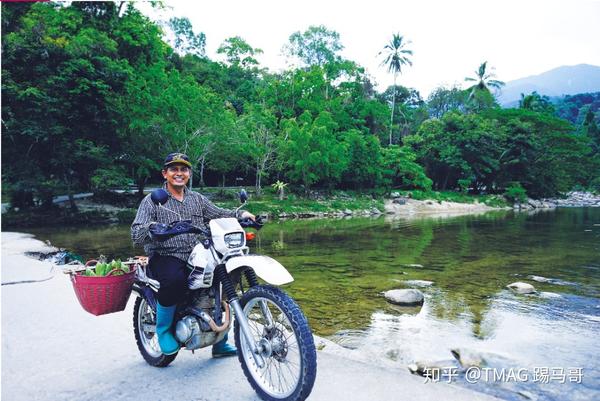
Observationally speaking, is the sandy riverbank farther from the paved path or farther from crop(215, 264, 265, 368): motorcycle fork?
crop(215, 264, 265, 368): motorcycle fork

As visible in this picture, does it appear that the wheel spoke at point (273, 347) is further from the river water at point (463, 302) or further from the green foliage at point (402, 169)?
the green foliage at point (402, 169)

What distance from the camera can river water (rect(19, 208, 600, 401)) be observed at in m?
4.59

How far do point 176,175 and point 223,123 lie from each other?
2217 cm

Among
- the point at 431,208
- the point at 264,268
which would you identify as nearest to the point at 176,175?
the point at 264,268

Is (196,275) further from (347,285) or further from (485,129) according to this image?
(485,129)

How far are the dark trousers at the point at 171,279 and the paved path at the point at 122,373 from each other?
26.1 inches

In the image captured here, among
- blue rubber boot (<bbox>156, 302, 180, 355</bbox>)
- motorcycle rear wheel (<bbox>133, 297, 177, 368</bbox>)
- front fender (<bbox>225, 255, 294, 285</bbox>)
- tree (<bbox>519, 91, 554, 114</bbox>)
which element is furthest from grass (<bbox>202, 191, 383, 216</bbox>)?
tree (<bbox>519, 91, 554, 114</bbox>)

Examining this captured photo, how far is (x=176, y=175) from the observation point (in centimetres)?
344

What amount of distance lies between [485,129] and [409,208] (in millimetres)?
14864

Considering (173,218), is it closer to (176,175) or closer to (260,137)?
(176,175)

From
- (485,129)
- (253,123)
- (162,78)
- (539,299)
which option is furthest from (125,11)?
(485,129)

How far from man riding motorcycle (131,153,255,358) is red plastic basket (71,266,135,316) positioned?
0.85ft

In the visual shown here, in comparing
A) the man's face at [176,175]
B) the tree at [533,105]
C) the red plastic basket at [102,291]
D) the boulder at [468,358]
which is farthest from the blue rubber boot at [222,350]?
the tree at [533,105]

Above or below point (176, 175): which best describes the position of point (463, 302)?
below
